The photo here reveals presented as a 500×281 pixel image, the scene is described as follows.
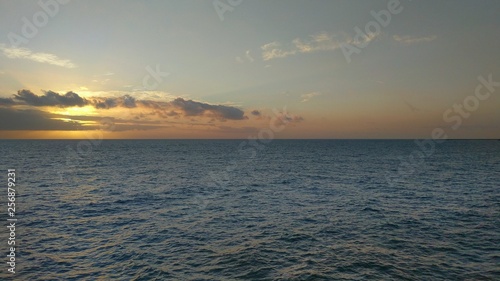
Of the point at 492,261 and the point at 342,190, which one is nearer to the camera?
the point at 492,261

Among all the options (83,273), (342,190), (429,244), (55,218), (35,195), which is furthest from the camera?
(342,190)

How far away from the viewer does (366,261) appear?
22.9 metres

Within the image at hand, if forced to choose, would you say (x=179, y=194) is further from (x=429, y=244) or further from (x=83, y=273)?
(x=429, y=244)

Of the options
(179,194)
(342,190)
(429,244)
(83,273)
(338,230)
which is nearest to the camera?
(83,273)

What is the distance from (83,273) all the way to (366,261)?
20.9 m

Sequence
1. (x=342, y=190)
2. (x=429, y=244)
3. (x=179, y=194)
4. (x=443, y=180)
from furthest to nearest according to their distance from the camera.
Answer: (x=443, y=180)
(x=342, y=190)
(x=179, y=194)
(x=429, y=244)

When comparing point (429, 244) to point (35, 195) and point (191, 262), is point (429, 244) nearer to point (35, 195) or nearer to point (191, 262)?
point (191, 262)

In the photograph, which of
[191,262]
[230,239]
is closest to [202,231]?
[230,239]

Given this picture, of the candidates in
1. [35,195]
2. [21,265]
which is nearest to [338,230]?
[21,265]

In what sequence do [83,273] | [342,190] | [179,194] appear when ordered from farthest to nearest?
1. [342,190]
2. [179,194]
3. [83,273]

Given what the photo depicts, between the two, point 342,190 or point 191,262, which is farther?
point 342,190

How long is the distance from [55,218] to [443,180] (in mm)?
71795

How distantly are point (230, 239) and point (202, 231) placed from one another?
405 centimetres

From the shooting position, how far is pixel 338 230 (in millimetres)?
30734
